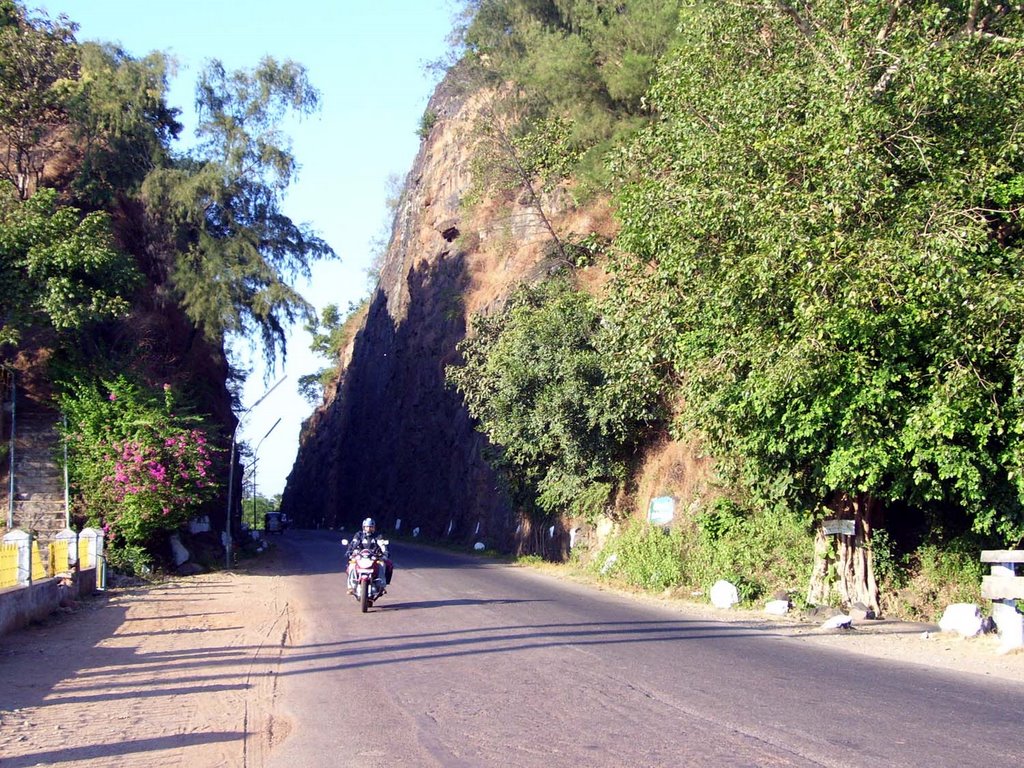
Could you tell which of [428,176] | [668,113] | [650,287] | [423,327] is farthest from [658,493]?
[428,176]

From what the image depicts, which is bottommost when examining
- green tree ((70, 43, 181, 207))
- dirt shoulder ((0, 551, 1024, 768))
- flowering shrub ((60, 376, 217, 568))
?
dirt shoulder ((0, 551, 1024, 768))

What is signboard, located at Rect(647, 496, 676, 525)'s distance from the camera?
75.2ft

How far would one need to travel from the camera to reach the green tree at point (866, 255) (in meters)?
12.2

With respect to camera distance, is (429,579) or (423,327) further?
(423,327)

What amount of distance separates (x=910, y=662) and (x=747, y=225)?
638cm

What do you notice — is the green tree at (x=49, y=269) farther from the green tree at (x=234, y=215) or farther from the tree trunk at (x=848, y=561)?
the tree trunk at (x=848, y=561)

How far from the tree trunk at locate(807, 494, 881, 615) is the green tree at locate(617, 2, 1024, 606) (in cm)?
5

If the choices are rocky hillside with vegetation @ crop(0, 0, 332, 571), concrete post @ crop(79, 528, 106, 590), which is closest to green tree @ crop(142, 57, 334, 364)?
rocky hillside with vegetation @ crop(0, 0, 332, 571)

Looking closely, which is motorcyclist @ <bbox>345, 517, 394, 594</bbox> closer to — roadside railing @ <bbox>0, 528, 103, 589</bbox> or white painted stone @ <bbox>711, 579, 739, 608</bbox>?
roadside railing @ <bbox>0, 528, 103, 589</bbox>

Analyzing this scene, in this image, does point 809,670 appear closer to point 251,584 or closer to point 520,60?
point 251,584

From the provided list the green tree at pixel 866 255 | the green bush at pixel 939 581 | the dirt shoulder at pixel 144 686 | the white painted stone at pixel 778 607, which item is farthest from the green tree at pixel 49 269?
the green bush at pixel 939 581

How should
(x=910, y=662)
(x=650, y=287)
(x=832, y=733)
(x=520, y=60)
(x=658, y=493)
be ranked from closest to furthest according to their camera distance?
(x=832, y=733), (x=910, y=662), (x=650, y=287), (x=658, y=493), (x=520, y=60)

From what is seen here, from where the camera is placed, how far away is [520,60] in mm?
37125

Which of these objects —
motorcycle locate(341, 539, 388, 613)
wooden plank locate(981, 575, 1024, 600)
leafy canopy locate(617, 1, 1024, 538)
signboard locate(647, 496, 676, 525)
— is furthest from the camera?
signboard locate(647, 496, 676, 525)
